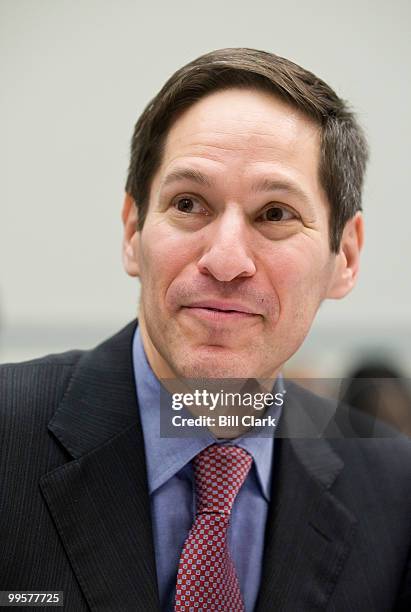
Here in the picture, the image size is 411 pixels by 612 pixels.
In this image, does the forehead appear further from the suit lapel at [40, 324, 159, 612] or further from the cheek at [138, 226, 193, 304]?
the suit lapel at [40, 324, 159, 612]

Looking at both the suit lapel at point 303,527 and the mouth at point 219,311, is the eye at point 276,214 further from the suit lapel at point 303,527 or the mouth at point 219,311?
the suit lapel at point 303,527

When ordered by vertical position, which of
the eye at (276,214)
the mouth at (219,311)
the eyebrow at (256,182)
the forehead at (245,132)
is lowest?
the mouth at (219,311)

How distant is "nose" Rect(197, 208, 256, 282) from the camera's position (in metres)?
0.72

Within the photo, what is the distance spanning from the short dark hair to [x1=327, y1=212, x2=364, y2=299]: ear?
0.02 meters

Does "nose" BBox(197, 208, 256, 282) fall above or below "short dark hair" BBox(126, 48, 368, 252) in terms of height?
below

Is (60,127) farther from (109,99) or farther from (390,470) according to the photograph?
(390,470)

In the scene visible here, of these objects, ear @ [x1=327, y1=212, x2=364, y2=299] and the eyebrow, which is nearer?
the eyebrow

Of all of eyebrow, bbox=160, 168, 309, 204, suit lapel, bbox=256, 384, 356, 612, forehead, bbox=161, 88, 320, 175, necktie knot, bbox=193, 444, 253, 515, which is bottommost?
suit lapel, bbox=256, 384, 356, 612

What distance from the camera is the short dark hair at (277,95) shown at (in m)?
0.81

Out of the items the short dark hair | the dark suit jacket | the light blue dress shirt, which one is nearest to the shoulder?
the dark suit jacket

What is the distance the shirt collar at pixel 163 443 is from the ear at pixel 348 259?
16cm

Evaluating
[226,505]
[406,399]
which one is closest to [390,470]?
[406,399]

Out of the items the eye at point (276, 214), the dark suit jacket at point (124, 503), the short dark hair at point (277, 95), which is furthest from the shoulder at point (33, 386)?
the eye at point (276, 214)

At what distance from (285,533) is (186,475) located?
0.50 ft
